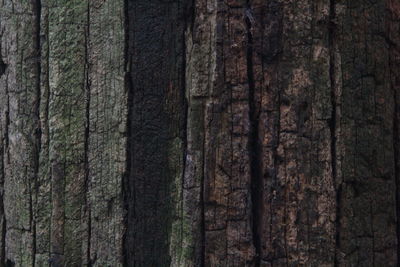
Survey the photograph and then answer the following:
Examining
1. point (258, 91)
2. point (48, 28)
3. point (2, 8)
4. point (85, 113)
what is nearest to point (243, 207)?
point (258, 91)

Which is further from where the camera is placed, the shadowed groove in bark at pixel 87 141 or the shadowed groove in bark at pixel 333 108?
the shadowed groove in bark at pixel 87 141

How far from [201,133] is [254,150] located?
0.61 feet

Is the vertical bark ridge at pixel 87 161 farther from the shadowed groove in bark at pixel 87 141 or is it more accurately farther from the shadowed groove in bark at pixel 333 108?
the shadowed groove in bark at pixel 333 108

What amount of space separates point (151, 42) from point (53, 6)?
0.38m

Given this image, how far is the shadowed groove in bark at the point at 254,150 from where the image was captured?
176 cm

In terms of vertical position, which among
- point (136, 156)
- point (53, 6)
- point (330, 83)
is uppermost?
point (53, 6)

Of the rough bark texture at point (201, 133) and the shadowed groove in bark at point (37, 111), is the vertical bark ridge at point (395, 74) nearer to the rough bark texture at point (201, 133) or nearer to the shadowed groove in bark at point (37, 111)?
the rough bark texture at point (201, 133)

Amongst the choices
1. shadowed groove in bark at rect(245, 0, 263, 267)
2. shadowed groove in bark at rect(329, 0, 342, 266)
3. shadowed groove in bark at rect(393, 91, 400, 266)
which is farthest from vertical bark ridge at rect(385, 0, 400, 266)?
shadowed groove in bark at rect(245, 0, 263, 267)

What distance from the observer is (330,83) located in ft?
5.81

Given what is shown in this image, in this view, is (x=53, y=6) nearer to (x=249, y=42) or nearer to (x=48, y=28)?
(x=48, y=28)

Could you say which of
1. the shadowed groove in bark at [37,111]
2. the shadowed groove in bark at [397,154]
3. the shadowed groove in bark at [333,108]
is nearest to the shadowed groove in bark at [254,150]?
the shadowed groove in bark at [333,108]

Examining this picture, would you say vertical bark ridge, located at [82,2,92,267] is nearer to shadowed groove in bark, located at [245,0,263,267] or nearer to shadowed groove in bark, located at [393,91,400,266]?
shadowed groove in bark, located at [245,0,263,267]

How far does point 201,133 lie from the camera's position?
178cm

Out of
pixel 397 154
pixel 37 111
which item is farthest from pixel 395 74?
pixel 37 111
